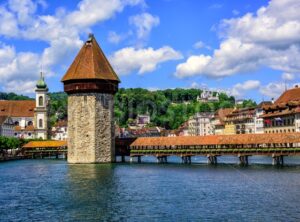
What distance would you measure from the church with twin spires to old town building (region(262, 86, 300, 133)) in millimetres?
33257

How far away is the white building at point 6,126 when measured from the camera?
7975cm

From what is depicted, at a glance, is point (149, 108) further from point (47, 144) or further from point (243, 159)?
point (243, 159)

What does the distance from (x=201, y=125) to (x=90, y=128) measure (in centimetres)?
6271

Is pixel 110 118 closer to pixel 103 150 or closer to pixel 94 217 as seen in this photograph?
pixel 103 150

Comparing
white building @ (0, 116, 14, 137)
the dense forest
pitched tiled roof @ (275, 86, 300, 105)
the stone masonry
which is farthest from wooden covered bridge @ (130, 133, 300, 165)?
the dense forest

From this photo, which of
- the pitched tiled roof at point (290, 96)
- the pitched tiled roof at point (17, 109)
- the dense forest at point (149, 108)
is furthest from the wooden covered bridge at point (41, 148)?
the dense forest at point (149, 108)

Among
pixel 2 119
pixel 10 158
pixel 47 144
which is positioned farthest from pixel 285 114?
pixel 2 119

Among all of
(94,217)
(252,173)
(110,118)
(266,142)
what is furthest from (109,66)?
(94,217)

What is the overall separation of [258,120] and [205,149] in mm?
35414

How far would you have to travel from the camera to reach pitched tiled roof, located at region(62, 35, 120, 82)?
43.6 meters

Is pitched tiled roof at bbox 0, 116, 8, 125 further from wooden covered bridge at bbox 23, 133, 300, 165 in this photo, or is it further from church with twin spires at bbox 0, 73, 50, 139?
wooden covered bridge at bbox 23, 133, 300, 165

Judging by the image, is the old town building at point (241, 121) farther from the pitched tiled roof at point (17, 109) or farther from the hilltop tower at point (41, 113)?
the pitched tiled roof at point (17, 109)

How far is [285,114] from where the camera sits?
59125 mm

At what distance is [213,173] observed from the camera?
106 ft
